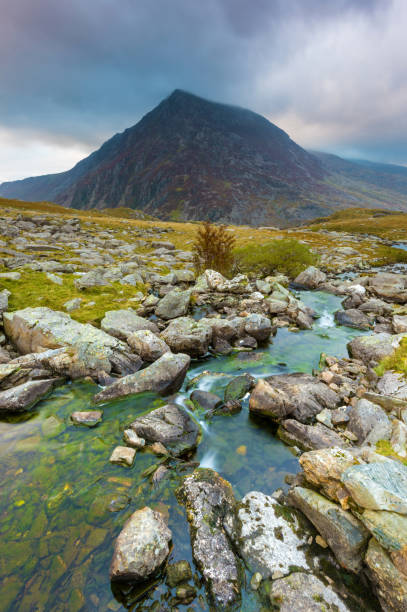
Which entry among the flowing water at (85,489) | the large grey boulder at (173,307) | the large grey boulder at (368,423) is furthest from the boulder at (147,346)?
the large grey boulder at (368,423)

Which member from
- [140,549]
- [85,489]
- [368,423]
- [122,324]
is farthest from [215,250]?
[140,549]

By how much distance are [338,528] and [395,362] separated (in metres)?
8.96

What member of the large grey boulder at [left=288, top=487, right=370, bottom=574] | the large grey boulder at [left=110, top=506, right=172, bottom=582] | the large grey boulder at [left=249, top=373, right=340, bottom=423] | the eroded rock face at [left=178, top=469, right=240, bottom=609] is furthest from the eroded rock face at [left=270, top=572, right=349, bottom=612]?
the large grey boulder at [left=249, top=373, right=340, bottom=423]

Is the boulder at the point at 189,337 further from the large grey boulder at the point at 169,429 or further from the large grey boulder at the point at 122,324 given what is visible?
the large grey boulder at the point at 169,429

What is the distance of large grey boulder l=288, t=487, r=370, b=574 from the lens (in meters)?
5.10

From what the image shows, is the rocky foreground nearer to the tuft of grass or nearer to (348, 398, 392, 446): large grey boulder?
(348, 398, 392, 446): large grey boulder

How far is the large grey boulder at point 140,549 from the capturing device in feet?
16.5

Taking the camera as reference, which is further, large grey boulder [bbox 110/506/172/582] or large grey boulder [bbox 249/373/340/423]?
large grey boulder [bbox 249/373/340/423]

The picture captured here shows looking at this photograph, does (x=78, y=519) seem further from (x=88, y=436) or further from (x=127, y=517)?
(x=88, y=436)

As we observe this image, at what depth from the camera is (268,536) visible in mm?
5766

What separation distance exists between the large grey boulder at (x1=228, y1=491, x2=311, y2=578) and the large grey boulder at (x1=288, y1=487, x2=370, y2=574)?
0.41m

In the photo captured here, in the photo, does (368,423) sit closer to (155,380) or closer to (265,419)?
(265,419)

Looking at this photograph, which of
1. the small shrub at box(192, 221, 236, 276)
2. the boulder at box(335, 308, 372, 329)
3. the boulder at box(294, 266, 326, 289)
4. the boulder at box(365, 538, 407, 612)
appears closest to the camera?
the boulder at box(365, 538, 407, 612)

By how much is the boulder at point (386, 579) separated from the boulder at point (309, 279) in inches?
1139
